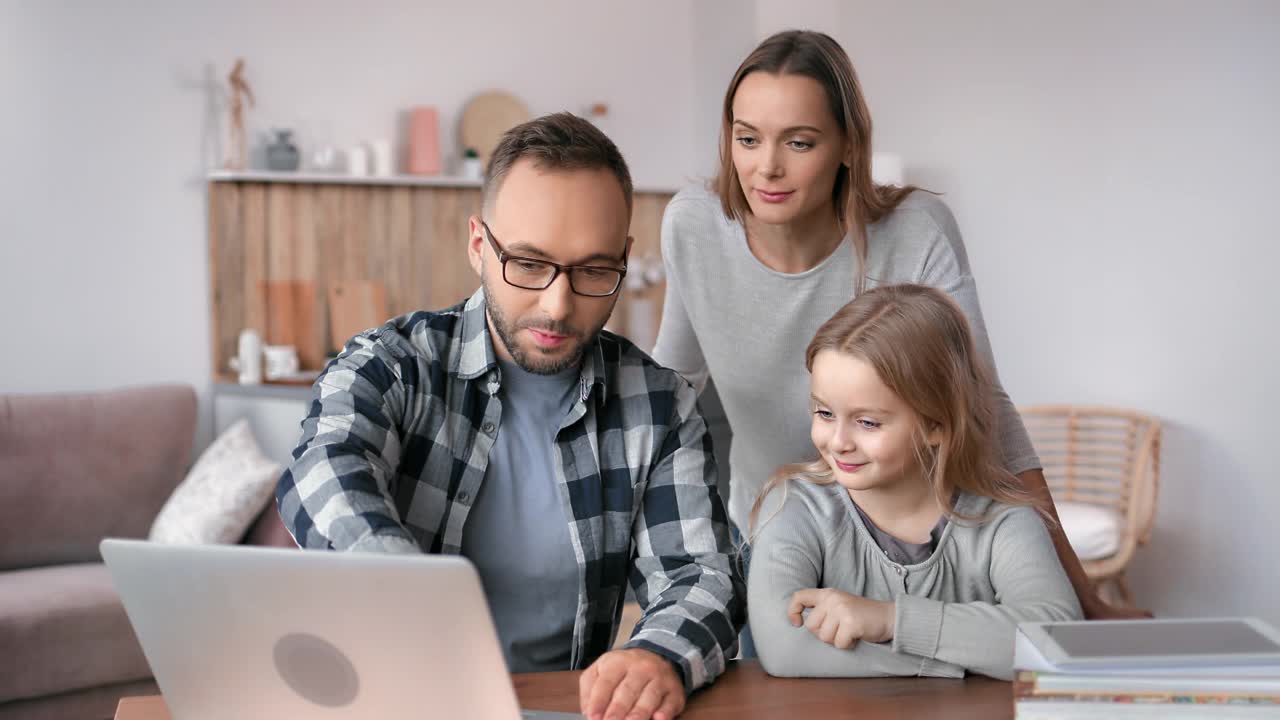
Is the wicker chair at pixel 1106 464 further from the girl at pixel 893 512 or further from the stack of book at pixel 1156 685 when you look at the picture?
the stack of book at pixel 1156 685

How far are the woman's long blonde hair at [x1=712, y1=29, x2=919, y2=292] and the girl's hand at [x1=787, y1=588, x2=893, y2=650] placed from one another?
0.50 metres

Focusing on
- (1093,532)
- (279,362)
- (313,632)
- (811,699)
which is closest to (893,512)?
(811,699)

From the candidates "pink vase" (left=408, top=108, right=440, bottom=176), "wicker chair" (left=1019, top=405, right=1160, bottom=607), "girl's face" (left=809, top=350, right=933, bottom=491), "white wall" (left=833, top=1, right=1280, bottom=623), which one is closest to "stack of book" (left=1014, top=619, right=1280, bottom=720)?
"girl's face" (left=809, top=350, right=933, bottom=491)

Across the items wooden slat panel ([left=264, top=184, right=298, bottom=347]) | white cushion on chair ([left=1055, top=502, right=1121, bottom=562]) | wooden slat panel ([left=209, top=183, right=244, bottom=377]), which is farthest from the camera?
wooden slat panel ([left=264, top=184, right=298, bottom=347])

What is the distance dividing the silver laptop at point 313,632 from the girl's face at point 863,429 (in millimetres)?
553

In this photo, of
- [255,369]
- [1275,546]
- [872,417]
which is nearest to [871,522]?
[872,417]

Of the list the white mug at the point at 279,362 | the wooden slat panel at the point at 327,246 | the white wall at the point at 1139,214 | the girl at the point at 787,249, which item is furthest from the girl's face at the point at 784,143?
the wooden slat panel at the point at 327,246

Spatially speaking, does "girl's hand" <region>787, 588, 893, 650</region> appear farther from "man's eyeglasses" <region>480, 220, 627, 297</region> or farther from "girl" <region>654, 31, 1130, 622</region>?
"man's eyeglasses" <region>480, 220, 627, 297</region>

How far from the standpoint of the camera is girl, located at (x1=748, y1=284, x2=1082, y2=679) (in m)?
1.21

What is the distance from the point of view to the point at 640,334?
16.9 feet

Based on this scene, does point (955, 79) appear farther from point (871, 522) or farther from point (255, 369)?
point (871, 522)

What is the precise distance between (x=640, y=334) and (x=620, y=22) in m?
1.37

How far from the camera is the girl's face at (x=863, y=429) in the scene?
1298mm

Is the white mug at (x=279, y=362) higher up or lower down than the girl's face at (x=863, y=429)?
lower down
